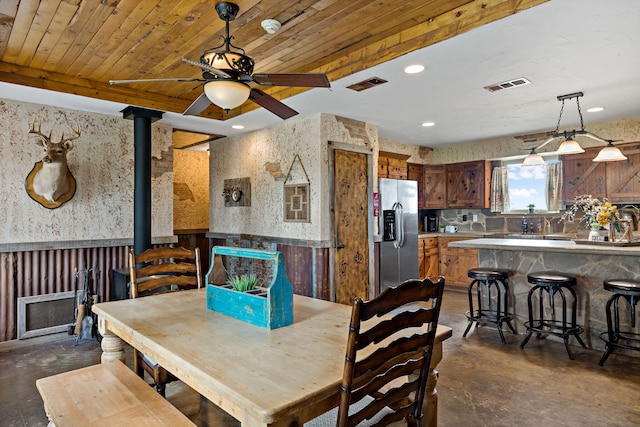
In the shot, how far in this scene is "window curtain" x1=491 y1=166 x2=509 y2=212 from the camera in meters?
6.83

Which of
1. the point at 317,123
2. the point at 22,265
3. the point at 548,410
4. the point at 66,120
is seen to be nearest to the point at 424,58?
the point at 317,123

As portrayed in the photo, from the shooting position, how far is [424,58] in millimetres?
3039

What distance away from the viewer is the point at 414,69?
3.27 m

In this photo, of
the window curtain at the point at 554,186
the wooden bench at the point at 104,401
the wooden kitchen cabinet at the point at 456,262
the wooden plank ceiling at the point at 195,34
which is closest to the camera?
the wooden bench at the point at 104,401

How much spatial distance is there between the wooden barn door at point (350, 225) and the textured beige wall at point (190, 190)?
10.7 ft

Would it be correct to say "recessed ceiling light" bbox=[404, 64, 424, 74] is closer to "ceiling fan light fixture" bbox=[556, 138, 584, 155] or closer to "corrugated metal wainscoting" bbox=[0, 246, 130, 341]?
"ceiling fan light fixture" bbox=[556, 138, 584, 155]

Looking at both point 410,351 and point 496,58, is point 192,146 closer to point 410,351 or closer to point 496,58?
point 496,58

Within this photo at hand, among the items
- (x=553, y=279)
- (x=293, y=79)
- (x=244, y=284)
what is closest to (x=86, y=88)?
(x=293, y=79)

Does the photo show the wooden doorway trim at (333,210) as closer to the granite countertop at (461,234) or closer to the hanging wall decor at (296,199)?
the hanging wall decor at (296,199)

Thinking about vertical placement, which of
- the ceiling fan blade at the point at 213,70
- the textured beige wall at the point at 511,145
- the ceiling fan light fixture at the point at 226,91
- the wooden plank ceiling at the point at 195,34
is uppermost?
the wooden plank ceiling at the point at 195,34

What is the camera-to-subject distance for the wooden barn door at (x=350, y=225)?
15.6 ft

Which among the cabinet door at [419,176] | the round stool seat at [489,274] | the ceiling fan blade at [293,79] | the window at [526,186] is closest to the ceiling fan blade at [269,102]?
the ceiling fan blade at [293,79]

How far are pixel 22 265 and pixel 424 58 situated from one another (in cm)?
447

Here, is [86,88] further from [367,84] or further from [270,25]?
[367,84]
